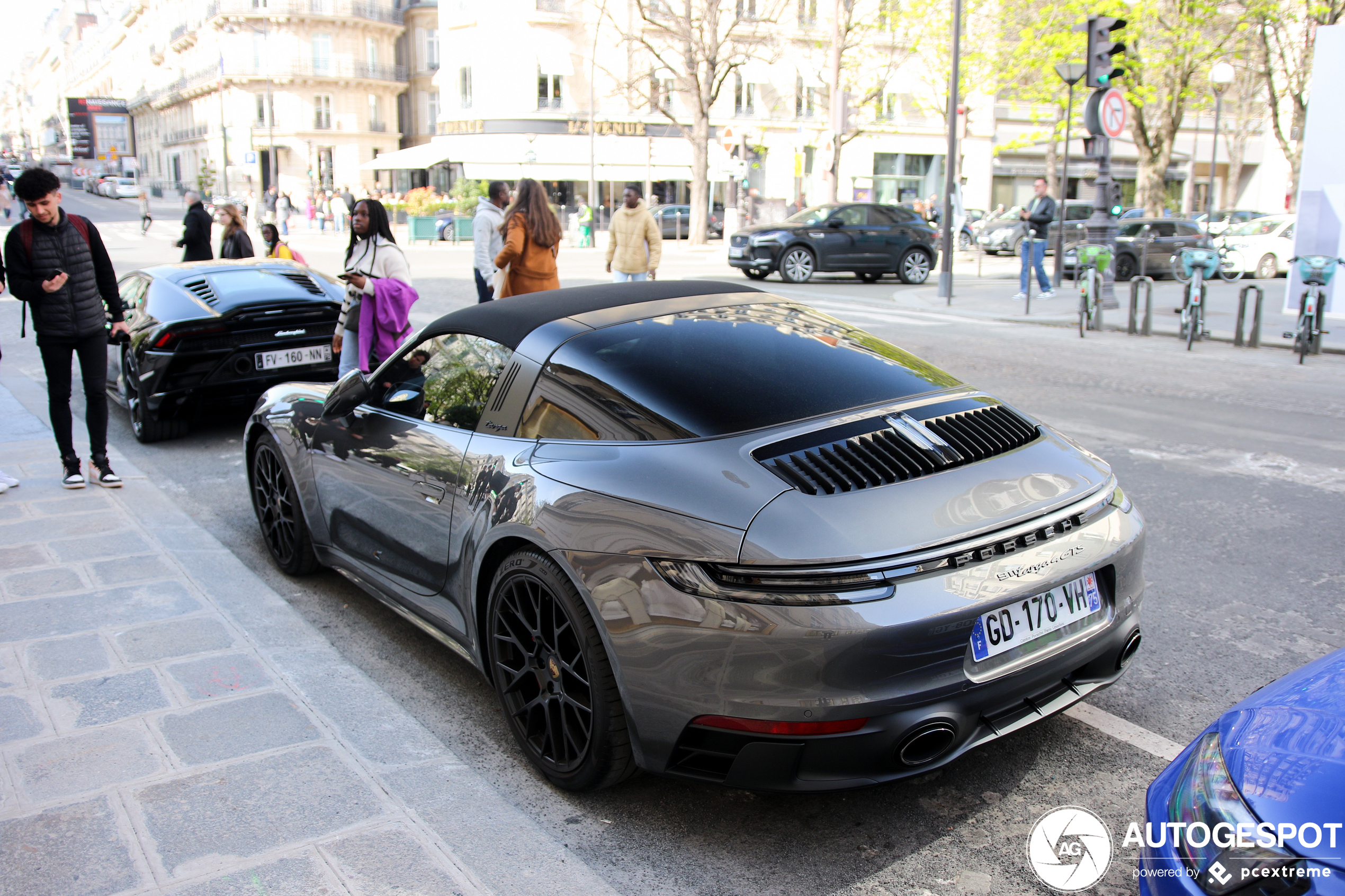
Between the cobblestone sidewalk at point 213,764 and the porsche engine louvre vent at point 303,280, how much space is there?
383 centimetres

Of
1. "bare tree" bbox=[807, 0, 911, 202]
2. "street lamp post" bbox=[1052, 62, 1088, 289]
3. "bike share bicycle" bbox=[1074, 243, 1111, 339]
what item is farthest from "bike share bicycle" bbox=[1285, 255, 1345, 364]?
"bare tree" bbox=[807, 0, 911, 202]

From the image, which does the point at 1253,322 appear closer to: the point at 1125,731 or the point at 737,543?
the point at 1125,731

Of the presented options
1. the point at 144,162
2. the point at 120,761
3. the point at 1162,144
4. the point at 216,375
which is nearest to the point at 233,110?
the point at 144,162

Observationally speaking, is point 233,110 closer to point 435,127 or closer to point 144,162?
point 435,127

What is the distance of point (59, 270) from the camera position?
5.92 metres

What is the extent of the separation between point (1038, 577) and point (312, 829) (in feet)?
6.43

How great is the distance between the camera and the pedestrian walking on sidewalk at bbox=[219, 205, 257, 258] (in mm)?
11805

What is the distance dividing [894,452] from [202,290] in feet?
21.4

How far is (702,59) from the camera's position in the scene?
1411 inches

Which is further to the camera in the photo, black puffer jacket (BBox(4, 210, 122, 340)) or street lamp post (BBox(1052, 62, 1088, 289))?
street lamp post (BBox(1052, 62, 1088, 289))

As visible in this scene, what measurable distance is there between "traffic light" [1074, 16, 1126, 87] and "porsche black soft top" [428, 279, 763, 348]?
13.9m

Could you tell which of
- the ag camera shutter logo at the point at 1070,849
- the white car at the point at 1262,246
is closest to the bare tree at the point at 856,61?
the white car at the point at 1262,246

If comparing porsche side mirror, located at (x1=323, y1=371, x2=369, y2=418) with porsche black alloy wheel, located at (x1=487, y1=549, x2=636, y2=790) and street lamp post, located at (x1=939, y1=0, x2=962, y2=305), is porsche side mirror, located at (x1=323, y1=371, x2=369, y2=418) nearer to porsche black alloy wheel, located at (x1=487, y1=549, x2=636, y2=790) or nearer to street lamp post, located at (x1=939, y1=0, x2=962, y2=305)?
porsche black alloy wheel, located at (x1=487, y1=549, x2=636, y2=790)

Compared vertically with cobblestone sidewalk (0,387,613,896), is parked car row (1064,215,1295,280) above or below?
above
